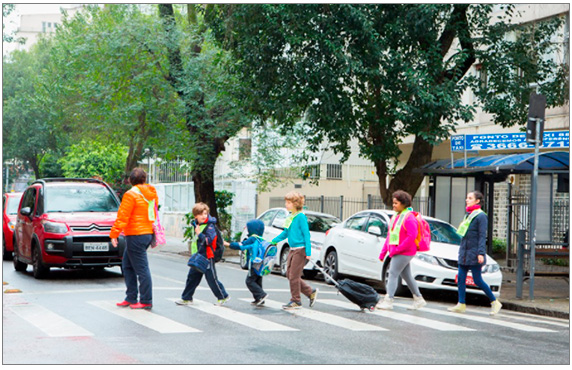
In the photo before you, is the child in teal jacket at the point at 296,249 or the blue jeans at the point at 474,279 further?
the blue jeans at the point at 474,279

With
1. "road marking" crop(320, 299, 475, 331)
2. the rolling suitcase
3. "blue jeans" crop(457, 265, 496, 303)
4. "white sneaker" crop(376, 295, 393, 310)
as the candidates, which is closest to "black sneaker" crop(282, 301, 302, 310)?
the rolling suitcase

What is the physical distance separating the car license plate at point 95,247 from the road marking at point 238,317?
3229 mm

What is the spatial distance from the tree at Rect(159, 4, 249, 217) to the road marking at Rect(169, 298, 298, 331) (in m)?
12.1

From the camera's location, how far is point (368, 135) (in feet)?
64.6

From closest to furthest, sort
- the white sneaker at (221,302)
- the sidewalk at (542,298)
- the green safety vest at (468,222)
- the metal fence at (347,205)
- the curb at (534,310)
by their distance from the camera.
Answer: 1. the white sneaker at (221,302)
2. the green safety vest at (468,222)
3. the curb at (534,310)
4. the sidewalk at (542,298)
5. the metal fence at (347,205)

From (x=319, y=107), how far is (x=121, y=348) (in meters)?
10.6

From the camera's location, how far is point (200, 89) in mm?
24297

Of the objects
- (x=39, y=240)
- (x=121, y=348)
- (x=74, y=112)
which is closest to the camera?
(x=121, y=348)

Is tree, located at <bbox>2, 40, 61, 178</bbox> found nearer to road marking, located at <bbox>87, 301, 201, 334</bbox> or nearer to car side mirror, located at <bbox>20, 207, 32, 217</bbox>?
car side mirror, located at <bbox>20, 207, 32, 217</bbox>

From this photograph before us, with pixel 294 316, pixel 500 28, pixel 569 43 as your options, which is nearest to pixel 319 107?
pixel 500 28

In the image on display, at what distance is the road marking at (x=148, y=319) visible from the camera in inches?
363

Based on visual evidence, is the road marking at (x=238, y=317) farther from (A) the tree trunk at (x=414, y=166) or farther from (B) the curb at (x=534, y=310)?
(A) the tree trunk at (x=414, y=166)

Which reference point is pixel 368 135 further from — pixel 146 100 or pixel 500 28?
pixel 146 100

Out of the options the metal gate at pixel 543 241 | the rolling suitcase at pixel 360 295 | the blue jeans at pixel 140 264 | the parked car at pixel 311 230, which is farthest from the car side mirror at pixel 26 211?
the metal gate at pixel 543 241
